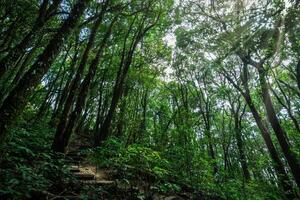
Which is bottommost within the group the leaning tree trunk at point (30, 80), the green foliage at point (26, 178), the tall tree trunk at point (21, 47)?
the green foliage at point (26, 178)

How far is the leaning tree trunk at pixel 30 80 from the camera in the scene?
423 centimetres

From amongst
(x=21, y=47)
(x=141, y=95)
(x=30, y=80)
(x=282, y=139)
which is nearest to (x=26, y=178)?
(x=30, y=80)

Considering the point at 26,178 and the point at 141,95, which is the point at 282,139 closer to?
the point at 26,178

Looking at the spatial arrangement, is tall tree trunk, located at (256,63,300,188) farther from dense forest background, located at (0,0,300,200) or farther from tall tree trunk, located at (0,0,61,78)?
tall tree trunk, located at (0,0,61,78)

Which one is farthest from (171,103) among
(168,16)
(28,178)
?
(28,178)

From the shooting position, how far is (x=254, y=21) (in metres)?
9.63

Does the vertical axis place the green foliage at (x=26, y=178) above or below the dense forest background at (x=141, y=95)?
below

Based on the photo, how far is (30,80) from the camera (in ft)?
15.4

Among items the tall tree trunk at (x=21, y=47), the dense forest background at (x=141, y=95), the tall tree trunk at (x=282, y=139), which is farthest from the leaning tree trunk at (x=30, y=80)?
the tall tree trunk at (x=282, y=139)

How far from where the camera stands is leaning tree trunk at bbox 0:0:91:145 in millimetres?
4230

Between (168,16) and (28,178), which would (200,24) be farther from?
(28,178)

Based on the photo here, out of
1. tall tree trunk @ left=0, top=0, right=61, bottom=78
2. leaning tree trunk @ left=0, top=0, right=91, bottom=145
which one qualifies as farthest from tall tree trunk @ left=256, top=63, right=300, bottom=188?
tall tree trunk @ left=0, top=0, right=61, bottom=78

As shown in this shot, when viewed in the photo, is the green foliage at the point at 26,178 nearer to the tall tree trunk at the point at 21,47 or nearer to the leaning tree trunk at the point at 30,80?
the leaning tree trunk at the point at 30,80

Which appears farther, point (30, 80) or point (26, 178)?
point (30, 80)
